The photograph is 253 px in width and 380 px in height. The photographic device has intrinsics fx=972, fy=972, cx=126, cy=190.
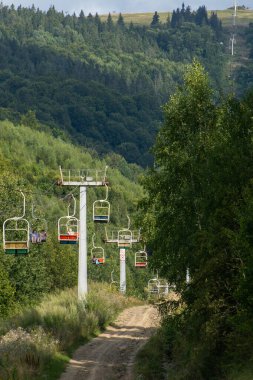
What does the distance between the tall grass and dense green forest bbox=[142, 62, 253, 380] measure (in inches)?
174

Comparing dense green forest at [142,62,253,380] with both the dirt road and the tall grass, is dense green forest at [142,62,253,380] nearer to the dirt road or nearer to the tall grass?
the dirt road

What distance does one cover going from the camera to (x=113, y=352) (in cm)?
3725

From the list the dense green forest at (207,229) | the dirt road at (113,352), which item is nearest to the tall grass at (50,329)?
the dirt road at (113,352)

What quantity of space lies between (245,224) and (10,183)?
67890mm

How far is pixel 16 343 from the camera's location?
106ft

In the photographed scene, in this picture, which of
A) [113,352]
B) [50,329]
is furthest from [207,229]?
[50,329]

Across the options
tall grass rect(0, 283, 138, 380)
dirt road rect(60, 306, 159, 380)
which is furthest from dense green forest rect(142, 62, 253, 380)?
tall grass rect(0, 283, 138, 380)

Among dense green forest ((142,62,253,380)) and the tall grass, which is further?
the tall grass

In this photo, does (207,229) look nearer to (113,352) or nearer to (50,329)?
(113,352)

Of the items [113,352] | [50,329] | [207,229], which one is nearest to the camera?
[207,229]

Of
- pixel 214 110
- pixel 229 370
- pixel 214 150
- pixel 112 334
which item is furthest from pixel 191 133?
pixel 112 334

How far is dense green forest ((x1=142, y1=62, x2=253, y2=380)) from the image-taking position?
25016 mm

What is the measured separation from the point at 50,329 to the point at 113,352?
3.56 m

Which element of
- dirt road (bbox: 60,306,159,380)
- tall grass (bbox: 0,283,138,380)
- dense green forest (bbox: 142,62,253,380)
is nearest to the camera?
dense green forest (bbox: 142,62,253,380)
